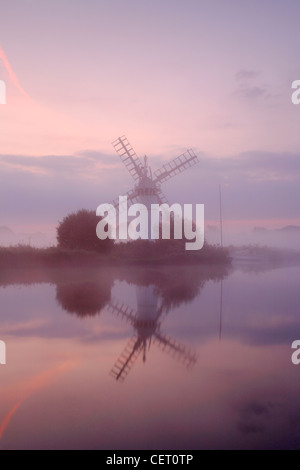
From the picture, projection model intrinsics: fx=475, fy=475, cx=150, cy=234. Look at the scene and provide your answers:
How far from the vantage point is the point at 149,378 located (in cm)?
698

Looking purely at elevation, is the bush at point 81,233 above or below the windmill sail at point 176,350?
above

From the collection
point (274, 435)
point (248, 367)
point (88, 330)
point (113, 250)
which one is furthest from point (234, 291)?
point (113, 250)

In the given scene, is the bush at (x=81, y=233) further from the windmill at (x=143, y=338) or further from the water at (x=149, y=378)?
the water at (x=149, y=378)

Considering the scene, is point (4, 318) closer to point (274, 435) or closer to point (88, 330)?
point (88, 330)

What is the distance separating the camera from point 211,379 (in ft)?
23.0

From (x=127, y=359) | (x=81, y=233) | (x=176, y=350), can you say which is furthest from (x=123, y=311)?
(x=81, y=233)

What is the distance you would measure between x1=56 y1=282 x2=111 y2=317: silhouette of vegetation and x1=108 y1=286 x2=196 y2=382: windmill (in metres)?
0.55

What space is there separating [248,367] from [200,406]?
2.24 m

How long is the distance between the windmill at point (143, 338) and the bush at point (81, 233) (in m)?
24.7

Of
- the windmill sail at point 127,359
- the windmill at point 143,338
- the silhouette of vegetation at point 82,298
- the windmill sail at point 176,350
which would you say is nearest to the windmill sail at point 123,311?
the windmill at point 143,338

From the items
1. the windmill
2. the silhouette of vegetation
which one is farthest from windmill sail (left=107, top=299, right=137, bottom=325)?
the silhouette of vegetation

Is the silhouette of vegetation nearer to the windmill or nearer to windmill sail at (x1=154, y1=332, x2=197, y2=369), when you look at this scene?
the windmill

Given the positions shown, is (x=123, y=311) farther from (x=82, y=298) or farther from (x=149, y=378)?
(x=149, y=378)

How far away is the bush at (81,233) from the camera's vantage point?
40500 millimetres
